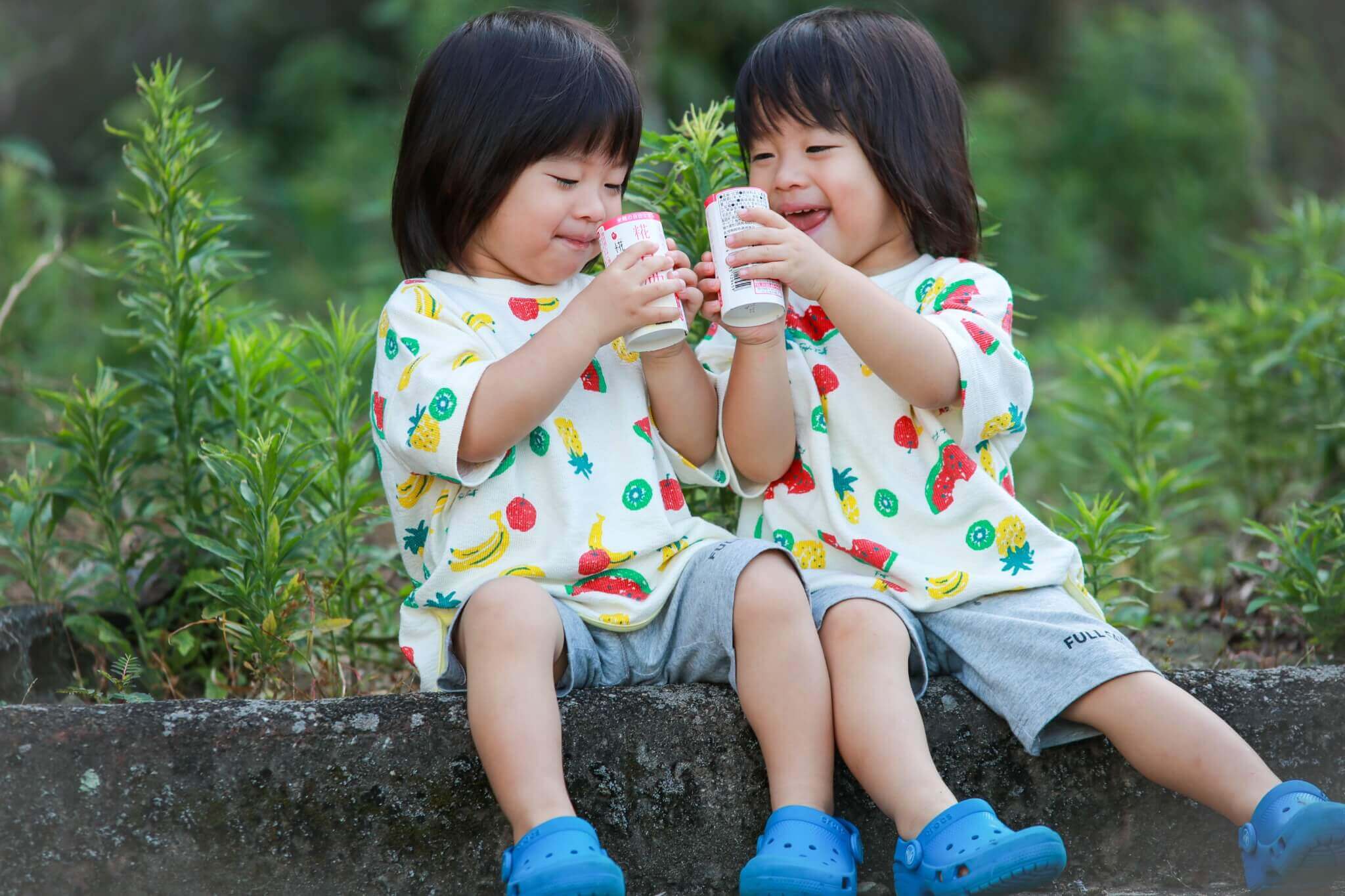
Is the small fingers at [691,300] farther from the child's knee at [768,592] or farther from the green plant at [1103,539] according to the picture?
the green plant at [1103,539]

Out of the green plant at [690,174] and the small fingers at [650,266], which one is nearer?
the small fingers at [650,266]

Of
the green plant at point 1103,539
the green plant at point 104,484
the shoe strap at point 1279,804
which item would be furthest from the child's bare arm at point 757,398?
the green plant at point 104,484

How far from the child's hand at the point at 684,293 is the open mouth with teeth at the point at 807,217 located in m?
0.23

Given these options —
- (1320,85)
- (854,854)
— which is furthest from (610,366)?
(1320,85)

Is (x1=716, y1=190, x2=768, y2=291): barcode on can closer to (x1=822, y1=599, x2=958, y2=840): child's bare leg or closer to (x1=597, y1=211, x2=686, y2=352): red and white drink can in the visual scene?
(x1=597, y1=211, x2=686, y2=352): red and white drink can

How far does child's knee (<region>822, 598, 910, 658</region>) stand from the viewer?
1.90 meters

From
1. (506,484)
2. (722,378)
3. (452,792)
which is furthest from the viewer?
(722,378)

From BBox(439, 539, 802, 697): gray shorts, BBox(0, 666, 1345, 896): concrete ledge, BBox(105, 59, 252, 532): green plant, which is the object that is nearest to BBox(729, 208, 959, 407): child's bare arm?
BBox(439, 539, 802, 697): gray shorts

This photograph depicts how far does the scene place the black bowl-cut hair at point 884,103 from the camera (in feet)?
7.02

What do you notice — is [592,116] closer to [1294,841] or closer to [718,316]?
[718,316]

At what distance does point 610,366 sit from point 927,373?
535mm

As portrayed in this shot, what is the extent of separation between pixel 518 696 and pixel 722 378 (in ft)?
2.47

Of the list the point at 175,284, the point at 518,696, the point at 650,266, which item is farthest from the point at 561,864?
the point at 175,284

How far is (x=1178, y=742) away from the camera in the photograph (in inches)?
70.4
